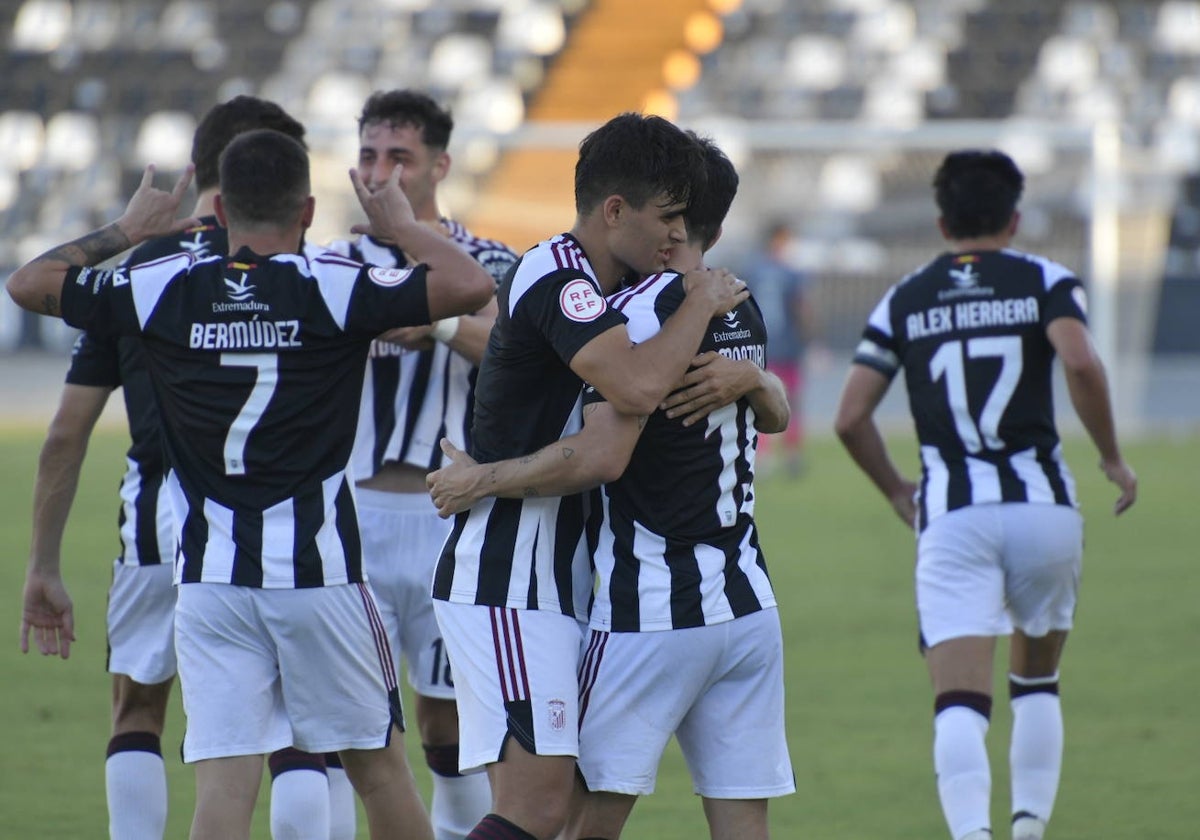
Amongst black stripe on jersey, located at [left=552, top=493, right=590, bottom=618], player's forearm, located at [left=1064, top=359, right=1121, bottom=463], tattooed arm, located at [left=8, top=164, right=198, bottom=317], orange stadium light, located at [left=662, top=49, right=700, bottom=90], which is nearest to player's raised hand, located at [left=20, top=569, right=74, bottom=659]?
tattooed arm, located at [left=8, top=164, right=198, bottom=317]

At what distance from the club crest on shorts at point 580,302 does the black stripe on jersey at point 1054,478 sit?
6.80ft

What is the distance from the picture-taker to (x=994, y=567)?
4816 millimetres

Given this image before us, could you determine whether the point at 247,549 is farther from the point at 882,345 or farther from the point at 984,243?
the point at 984,243

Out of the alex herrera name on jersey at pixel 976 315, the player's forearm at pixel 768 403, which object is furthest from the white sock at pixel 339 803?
the alex herrera name on jersey at pixel 976 315

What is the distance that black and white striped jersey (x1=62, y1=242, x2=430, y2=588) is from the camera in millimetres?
3717

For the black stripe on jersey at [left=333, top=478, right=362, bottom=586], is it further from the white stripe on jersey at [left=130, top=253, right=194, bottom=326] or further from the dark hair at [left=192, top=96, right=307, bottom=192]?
the dark hair at [left=192, top=96, right=307, bottom=192]

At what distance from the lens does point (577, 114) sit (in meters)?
25.8

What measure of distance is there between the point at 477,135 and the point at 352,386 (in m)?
13.8

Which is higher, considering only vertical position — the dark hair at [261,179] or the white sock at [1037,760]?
the dark hair at [261,179]

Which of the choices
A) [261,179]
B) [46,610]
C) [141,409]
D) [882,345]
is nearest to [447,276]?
[261,179]

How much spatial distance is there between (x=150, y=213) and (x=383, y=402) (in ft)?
3.56

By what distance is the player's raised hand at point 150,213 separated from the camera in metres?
3.90

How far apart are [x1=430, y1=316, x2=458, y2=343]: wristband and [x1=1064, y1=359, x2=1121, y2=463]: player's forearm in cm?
179

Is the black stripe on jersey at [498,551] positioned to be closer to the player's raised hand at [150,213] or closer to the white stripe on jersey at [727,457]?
the white stripe on jersey at [727,457]
